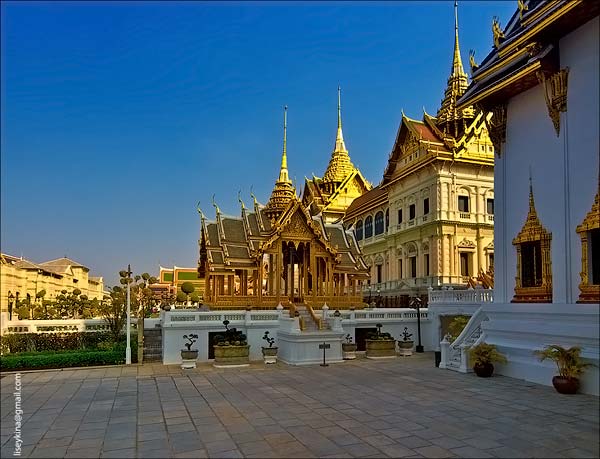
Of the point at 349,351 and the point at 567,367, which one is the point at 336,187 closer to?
the point at 349,351

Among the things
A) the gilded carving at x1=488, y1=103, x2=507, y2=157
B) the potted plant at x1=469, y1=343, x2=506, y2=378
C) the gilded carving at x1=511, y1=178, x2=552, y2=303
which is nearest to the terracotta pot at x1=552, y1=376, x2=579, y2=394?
the potted plant at x1=469, y1=343, x2=506, y2=378

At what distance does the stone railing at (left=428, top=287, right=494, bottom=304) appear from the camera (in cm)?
1877

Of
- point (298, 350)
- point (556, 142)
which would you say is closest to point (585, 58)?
point (556, 142)

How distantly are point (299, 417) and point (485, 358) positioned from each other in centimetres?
620

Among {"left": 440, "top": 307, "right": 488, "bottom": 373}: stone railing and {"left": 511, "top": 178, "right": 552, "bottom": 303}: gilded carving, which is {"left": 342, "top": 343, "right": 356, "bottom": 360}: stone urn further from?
{"left": 511, "top": 178, "right": 552, "bottom": 303}: gilded carving

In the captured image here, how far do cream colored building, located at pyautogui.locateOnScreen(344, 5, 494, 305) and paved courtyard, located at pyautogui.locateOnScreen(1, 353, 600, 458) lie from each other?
1903 cm

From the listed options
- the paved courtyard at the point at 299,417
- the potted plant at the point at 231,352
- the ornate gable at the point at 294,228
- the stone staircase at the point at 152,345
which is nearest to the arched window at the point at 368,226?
the ornate gable at the point at 294,228

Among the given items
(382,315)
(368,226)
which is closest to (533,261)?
(382,315)

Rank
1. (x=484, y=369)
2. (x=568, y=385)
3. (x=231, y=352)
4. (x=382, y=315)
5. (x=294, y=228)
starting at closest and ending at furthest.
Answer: (x=568, y=385) < (x=484, y=369) < (x=231, y=352) < (x=382, y=315) < (x=294, y=228)

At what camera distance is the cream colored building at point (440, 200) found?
1267 inches

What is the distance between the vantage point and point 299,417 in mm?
9047

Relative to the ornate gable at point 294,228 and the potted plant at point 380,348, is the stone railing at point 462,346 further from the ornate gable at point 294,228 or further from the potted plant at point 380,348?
Result: the ornate gable at point 294,228

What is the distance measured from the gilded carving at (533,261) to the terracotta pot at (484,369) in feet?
6.51

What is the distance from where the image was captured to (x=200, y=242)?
2498 cm
